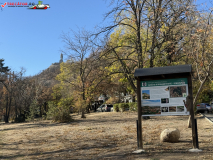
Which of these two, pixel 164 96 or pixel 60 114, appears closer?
pixel 164 96

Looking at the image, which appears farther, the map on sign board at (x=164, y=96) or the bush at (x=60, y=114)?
the bush at (x=60, y=114)

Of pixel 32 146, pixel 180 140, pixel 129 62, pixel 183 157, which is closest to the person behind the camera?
pixel 183 157

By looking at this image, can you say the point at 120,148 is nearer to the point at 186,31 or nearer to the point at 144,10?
the point at 186,31

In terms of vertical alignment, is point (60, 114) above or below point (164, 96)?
below

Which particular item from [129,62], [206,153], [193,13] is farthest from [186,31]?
[206,153]

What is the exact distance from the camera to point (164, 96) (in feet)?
22.7

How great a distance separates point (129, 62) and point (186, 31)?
708 cm

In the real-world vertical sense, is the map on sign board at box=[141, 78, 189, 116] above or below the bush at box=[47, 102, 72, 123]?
above

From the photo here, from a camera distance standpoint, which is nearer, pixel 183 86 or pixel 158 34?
pixel 183 86

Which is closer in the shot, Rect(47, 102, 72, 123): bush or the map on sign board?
the map on sign board

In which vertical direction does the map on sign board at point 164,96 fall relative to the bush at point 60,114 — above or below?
above

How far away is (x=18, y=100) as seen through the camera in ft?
91.2

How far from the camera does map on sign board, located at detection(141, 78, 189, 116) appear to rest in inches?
266

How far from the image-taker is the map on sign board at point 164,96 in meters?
6.77
